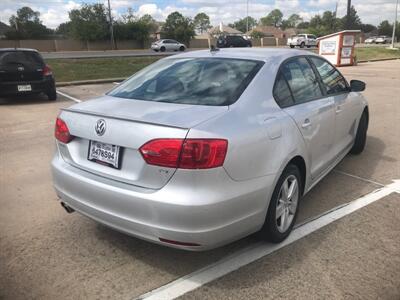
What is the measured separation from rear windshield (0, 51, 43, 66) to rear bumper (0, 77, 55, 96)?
1.72 feet

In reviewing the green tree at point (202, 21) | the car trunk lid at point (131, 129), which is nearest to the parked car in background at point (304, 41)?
the car trunk lid at point (131, 129)

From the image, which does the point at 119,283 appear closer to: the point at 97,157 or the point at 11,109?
the point at 97,157

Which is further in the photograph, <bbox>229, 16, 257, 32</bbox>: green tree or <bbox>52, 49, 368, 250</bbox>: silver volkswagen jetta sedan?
<bbox>229, 16, 257, 32</bbox>: green tree

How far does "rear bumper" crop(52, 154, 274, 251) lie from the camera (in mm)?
2578

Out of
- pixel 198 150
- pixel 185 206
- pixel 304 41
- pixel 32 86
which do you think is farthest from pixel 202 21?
pixel 185 206

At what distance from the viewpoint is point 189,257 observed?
3234 millimetres

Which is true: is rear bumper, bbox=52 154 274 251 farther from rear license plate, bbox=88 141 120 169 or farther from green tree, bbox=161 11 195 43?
green tree, bbox=161 11 195 43

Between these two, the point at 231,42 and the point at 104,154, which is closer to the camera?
the point at 104,154

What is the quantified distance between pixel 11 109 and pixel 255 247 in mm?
8381

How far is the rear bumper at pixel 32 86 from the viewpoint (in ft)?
34.1

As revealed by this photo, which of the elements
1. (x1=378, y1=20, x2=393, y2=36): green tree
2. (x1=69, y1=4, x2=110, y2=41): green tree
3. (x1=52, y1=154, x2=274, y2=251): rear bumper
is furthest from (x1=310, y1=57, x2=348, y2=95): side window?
(x1=378, y1=20, x2=393, y2=36): green tree

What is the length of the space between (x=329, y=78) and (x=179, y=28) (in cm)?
6438

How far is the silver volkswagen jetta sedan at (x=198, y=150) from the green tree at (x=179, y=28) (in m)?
64.6

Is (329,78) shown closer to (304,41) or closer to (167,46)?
(167,46)
